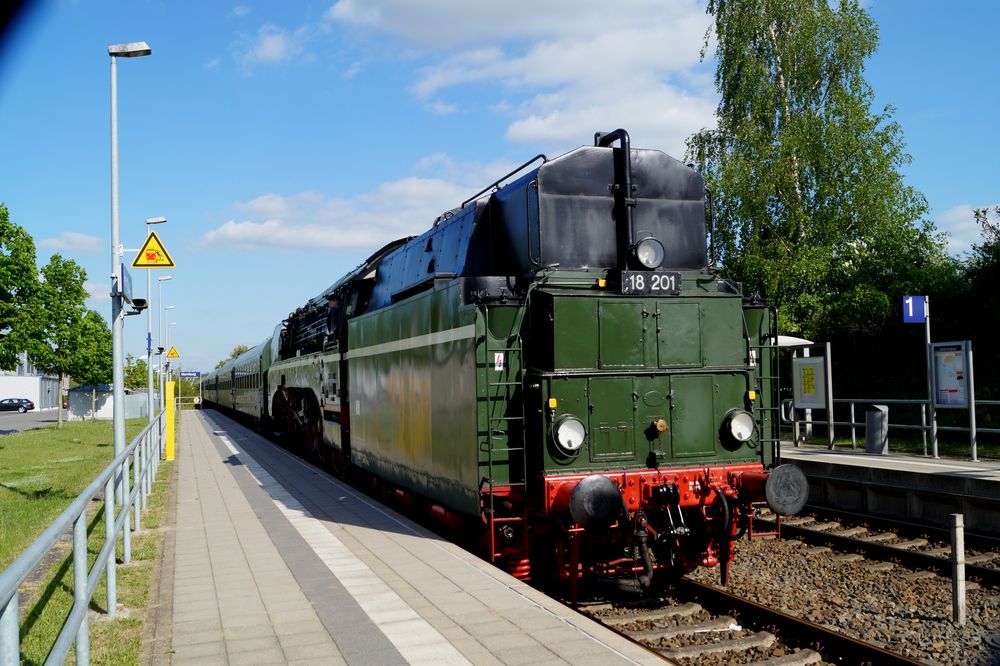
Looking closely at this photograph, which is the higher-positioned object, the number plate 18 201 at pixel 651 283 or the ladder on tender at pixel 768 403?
the number plate 18 201 at pixel 651 283

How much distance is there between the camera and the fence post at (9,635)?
8.93ft

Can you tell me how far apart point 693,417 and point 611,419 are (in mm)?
795

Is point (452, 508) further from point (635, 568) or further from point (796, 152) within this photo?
point (796, 152)

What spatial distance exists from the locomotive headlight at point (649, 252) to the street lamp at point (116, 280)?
21.4 feet

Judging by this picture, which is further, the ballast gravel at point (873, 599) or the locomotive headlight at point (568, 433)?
the locomotive headlight at point (568, 433)

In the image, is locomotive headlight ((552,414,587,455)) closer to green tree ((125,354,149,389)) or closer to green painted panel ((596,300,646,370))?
green painted panel ((596,300,646,370))

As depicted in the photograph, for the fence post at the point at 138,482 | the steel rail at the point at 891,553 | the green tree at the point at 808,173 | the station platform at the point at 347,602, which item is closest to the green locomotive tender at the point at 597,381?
the station platform at the point at 347,602

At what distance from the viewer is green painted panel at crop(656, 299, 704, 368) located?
Answer: 293 inches

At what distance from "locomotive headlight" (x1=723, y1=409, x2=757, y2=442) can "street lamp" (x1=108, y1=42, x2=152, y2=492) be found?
6.90 m

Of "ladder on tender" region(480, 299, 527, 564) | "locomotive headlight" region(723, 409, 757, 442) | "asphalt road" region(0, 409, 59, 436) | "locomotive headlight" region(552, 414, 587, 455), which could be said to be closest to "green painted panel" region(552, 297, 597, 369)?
"ladder on tender" region(480, 299, 527, 564)

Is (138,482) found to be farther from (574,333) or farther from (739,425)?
(739,425)

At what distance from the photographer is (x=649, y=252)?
307 inches

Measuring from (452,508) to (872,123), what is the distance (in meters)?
23.6

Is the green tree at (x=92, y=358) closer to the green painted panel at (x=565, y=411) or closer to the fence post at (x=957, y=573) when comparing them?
the green painted panel at (x=565, y=411)
